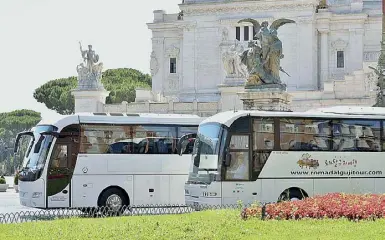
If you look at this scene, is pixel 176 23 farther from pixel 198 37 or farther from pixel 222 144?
pixel 222 144

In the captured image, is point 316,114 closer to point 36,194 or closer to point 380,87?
point 36,194

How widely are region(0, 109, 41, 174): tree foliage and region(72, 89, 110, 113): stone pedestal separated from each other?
6.91m

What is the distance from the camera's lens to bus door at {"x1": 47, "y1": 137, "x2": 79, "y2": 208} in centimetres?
2603

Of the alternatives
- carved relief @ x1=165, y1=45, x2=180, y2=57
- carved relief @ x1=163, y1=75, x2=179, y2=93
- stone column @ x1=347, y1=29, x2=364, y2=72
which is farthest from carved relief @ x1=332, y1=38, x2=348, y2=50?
carved relief @ x1=163, y1=75, x2=179, y2=93

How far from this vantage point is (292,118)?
84.4ft

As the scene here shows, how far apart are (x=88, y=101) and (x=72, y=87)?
45.0 meters

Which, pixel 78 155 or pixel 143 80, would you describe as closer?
pixel 78 155

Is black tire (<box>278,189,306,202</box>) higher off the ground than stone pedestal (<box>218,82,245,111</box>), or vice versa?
stone pedestal (<box>218,82,245,111</box>)

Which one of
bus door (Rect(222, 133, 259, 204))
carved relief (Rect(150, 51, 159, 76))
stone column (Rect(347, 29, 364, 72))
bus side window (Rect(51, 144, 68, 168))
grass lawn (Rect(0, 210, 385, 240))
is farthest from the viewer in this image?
carved relief (Rect(150, 51, 159, 76))

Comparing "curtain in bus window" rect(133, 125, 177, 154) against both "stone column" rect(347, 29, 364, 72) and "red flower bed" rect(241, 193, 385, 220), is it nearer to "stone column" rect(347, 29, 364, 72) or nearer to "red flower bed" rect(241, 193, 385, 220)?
"red flower bed" rect(241, 193, 385, 220)

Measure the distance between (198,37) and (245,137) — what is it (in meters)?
50.4

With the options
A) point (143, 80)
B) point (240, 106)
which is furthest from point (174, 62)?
point (143, 80)

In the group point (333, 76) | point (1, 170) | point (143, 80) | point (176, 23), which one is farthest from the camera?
point (143, 80)

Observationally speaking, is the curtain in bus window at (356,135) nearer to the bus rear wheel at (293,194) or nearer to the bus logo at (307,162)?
the bus logo at (307,162)
